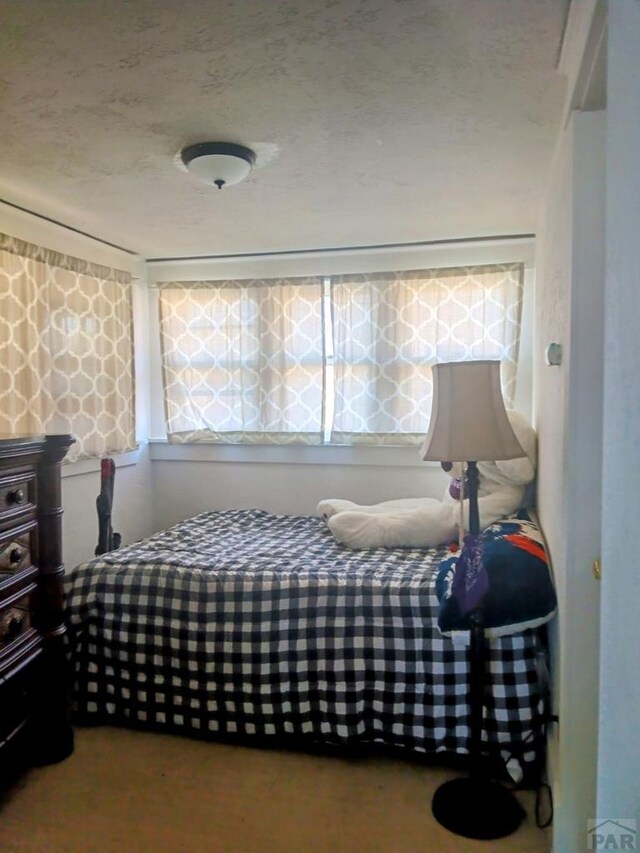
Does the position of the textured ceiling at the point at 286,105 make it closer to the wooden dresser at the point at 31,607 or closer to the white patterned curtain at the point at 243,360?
the white patterned curtain at the point at 243,360

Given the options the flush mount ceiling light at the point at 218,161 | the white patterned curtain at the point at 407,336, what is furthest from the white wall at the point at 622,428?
the white patterned curtain at the point at 407,336

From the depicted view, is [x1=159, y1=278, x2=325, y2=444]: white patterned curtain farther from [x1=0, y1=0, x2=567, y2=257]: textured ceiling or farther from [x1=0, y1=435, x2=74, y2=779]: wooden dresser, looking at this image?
[x1=0, y1=435, x2=74, y2=779]: wooden dresser

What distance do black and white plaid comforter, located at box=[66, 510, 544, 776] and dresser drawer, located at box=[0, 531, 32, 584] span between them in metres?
0.54

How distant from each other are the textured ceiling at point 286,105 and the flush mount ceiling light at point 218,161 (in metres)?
0.05

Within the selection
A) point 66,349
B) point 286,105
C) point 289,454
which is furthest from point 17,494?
point 289,454

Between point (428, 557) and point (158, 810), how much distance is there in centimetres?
139

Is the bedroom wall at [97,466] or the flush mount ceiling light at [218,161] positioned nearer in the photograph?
the flush mount ceiling light at [218,161]

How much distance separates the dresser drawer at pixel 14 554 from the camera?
1.82m

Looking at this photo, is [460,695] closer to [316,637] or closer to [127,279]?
[316,637]

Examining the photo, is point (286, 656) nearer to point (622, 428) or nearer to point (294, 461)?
point (622, 428)

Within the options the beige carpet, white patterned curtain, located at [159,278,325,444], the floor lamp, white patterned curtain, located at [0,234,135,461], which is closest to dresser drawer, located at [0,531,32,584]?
the beige carpet

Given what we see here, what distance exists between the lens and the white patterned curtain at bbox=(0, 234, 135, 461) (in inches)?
116

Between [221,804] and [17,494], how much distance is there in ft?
3.82

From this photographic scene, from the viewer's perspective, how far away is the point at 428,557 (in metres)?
2.63
